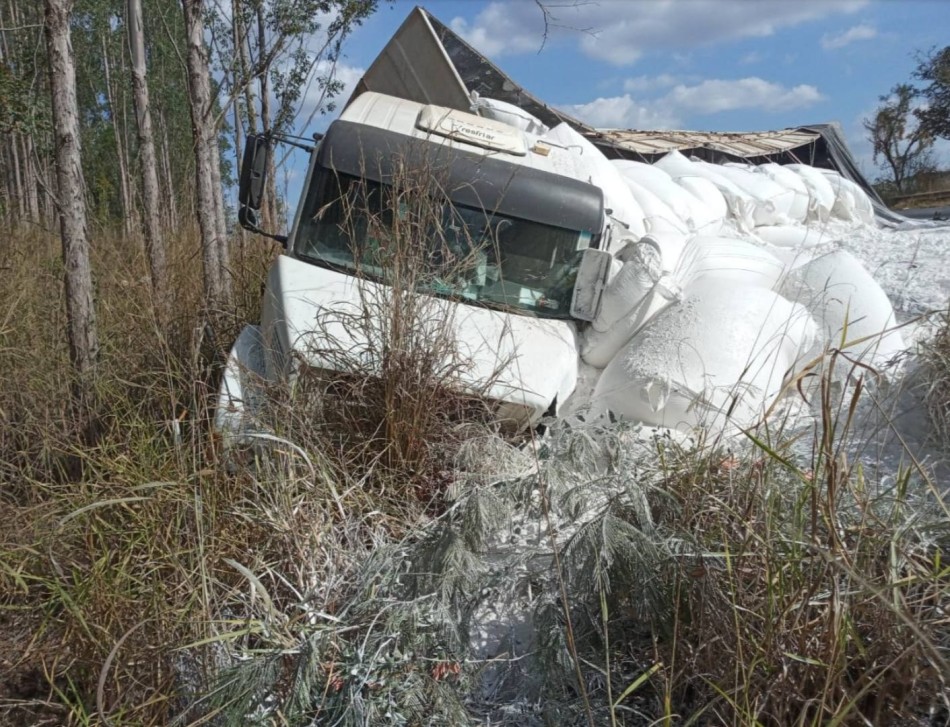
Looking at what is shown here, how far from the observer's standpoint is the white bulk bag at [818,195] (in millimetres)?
8453

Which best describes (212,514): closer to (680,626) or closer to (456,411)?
(456,411)

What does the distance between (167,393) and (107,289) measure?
2.63 m

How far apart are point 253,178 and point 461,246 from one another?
1.36 metres

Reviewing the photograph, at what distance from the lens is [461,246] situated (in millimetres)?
3922

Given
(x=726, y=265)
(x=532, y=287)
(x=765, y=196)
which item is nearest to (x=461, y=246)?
(x=532, y=287)

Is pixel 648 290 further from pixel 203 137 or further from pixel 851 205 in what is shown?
pixel 851 205

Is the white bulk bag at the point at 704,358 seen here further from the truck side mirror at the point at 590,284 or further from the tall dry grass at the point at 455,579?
the tall dry grass at the point at 455,579

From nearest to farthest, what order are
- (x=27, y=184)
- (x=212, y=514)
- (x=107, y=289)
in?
(x=212, y=514) → (x=107, y=289) → (x=27, y=184)

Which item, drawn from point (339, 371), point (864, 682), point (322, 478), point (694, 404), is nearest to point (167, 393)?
point (339, 371)

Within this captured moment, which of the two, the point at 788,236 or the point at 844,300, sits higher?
the point at 788,236

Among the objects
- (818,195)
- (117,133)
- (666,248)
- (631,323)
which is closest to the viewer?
(631,323)

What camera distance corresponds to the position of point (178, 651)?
2289 millimetres

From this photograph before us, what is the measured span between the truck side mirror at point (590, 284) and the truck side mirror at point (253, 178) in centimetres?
185

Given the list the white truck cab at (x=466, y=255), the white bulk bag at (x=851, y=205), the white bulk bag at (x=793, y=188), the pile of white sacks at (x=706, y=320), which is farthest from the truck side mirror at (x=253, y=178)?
the white bulk bag at (x=851, y=205)
